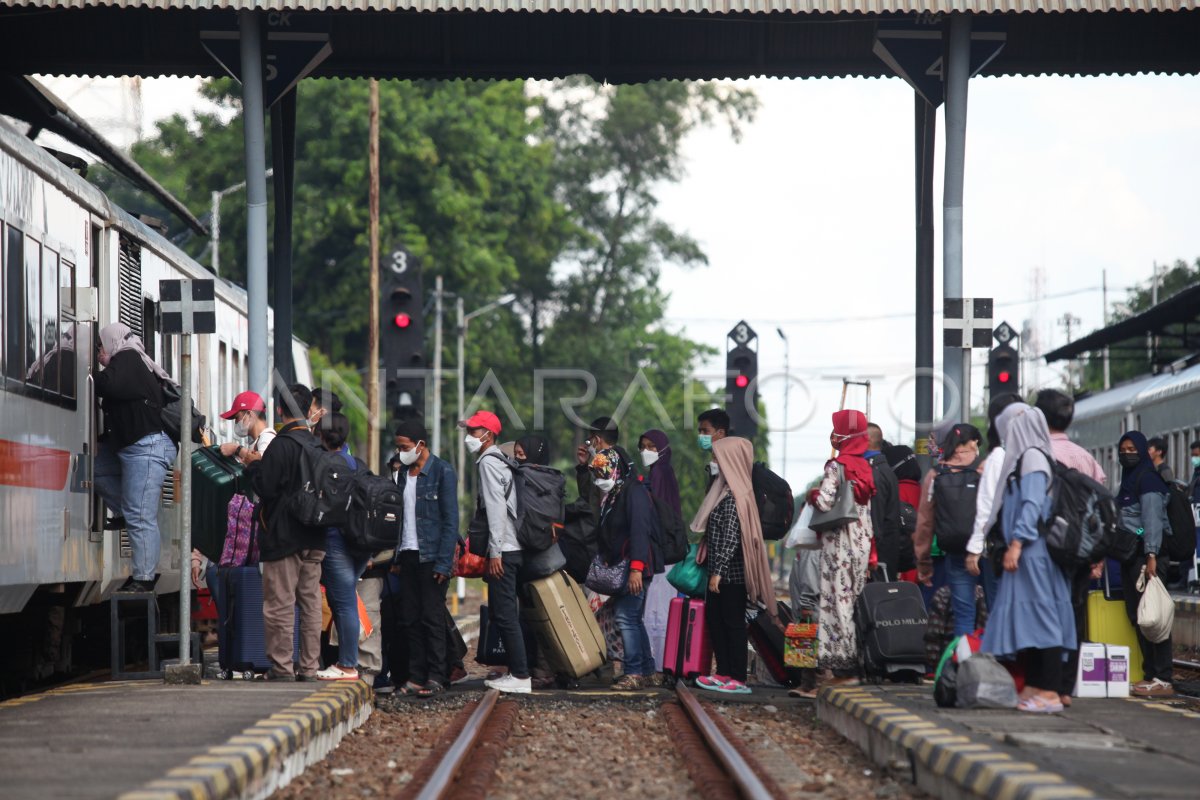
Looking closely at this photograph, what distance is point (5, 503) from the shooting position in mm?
10383

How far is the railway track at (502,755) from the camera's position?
8.32m

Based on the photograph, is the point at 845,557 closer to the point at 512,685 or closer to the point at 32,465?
the point at 512,685

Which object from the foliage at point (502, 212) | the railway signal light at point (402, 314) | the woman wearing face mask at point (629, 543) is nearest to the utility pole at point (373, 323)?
the foliage at point (502, 212)

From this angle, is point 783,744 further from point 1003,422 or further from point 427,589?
point 427,589

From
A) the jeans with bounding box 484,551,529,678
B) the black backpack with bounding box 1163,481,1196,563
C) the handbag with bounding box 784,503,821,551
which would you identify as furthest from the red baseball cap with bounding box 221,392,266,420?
the black backpack with bounding box 1163,481,1196,563

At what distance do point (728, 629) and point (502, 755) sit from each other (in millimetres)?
3658

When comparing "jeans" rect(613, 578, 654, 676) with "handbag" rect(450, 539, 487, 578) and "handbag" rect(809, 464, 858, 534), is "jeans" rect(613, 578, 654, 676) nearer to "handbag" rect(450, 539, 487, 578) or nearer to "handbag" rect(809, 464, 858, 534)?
"handbag" rect(450, 539, 487, 578)

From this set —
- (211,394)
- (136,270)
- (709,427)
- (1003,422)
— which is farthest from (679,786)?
(211,394)

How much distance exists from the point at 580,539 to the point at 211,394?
196 inches

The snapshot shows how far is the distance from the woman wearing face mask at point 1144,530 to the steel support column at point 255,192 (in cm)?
665

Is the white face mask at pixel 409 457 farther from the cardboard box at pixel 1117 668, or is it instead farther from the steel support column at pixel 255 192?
the cardboard box at pixel 1117 668

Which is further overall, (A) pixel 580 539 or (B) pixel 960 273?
(B) pixel 960 273

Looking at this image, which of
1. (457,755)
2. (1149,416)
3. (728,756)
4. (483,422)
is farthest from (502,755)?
(1149,416)

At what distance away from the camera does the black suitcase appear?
1196 centimetres
